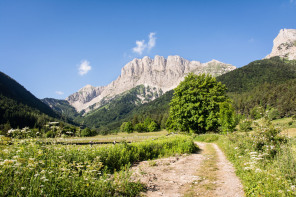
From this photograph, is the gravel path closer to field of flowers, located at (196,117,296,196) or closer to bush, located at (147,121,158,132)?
field of flowers, located at (196,117,296,196)

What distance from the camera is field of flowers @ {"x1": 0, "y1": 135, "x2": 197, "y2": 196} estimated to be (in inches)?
147

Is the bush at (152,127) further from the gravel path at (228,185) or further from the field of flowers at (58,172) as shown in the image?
the gravel path at (228,185)

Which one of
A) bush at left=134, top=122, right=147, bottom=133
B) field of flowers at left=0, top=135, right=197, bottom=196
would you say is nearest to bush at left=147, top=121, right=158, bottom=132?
bush at left=134, top=122, right=147, bottom=133

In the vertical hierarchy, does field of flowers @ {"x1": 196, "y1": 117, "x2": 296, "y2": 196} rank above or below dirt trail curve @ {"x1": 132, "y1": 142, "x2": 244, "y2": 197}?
above

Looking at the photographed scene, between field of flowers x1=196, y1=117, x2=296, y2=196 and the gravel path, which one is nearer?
field of flowers x1=196, y1=117, x2=296, y2=196

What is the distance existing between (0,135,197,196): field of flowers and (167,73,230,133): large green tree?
19.2 metres

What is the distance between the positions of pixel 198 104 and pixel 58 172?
2552cm

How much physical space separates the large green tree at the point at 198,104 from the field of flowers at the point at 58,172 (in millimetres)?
19229

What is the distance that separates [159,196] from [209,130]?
1071 inches

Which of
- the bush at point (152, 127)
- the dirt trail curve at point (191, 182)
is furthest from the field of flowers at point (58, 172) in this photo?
the bush at point (152, 127)

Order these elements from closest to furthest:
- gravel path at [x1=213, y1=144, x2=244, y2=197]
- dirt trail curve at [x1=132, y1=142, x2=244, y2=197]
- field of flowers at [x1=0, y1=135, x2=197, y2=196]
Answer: field of flowers at [x1=0, y1=135, x2=197, y2=196] < gravel path at [x1=213, y1=144, x2=244, y2=197] < dirt trail curve at [x1=132, y1=142, x2=244, y2=197]

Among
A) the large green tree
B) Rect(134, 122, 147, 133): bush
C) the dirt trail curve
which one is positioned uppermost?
the large green tree

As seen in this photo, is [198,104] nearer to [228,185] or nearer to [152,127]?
[228,185]

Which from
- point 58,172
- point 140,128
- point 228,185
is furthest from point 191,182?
point 140,128
